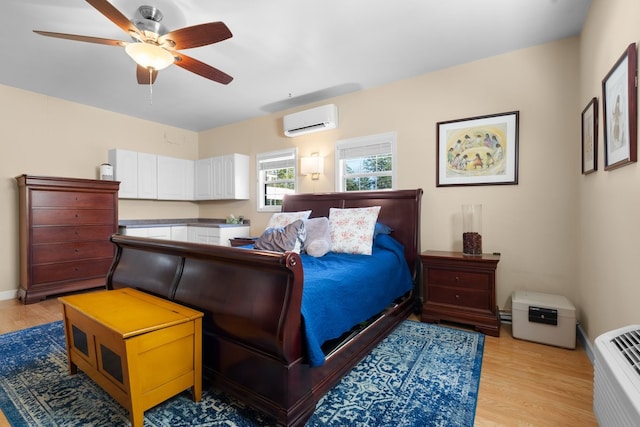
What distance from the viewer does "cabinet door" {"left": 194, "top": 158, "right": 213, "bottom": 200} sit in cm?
543

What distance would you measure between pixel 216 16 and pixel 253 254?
6.77 ft

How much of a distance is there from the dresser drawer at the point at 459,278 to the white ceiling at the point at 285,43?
2.15 meters

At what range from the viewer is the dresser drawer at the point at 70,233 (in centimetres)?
371

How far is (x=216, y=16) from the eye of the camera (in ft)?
7.95

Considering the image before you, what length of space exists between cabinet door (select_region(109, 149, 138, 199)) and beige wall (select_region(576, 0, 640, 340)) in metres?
5.56

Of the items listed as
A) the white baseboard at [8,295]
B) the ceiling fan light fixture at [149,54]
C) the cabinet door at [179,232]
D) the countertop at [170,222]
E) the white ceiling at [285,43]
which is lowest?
the white baseboard at [8,295]

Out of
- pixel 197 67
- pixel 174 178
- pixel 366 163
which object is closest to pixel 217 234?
pixel 174 178

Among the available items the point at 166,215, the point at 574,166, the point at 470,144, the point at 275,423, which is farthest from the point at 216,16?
the point at 166,215

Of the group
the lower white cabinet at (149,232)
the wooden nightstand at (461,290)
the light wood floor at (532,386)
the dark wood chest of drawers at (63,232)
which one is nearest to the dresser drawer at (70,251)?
the dark wood chest of drawers at (63,232)

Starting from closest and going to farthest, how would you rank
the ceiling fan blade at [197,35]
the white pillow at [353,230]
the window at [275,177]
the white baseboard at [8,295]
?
the ceiling fan blade at [197,35] < the white pillow at [353,230] < the white baseboard at [8,295] < the window at [275,177]

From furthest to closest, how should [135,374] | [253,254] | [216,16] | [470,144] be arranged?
[470,144]
[216,16]
[253,254]
[135,374]

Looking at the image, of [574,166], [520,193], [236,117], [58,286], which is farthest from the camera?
[236,117]

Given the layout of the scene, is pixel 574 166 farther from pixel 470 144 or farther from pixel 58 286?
pixel 58 286

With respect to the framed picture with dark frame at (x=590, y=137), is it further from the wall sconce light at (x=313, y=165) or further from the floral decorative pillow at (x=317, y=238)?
the wall sconce light at (x=313, y=165)
